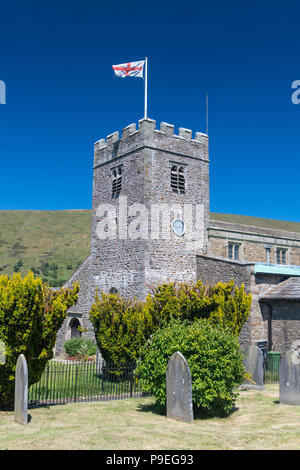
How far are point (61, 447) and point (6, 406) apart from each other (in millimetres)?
4937

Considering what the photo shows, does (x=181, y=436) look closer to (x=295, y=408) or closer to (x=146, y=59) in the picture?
(x=295, y=408)

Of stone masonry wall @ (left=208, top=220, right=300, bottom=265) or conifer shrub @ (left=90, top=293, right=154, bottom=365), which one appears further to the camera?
stone masonry wall @ (left=208, top=220, right=300, bottom=265)

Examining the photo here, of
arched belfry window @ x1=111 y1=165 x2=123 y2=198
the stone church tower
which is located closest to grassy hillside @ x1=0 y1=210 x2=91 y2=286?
the stone church tower

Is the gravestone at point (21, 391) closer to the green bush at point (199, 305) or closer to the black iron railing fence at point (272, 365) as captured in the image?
the green bush at point (199, 305)

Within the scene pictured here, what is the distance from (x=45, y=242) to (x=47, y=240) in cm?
156

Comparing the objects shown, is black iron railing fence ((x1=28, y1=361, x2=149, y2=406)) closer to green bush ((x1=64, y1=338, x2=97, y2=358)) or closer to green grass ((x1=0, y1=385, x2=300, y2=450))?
green grass ((x1=0, y1=385, x2=300, y2=450))

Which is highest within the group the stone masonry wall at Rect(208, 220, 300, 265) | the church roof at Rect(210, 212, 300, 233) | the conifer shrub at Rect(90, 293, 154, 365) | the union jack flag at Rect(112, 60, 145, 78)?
the church roof at Rect(210, 212, 300, 233)

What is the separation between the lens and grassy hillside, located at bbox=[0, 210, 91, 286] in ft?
255

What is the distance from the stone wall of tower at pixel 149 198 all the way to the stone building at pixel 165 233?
0.06 m

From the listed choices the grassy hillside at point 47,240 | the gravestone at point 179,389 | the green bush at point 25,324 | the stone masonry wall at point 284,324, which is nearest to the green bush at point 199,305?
the stone masonry wall at point 284,324

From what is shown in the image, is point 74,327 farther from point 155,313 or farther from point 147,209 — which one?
point 155,313

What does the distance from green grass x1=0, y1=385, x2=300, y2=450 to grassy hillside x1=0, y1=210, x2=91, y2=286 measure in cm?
4620

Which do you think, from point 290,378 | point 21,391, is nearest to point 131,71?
point 290,378
